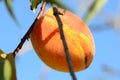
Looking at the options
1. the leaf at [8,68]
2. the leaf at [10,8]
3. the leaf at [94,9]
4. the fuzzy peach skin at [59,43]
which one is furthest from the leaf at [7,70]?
the leaf at [94,9]

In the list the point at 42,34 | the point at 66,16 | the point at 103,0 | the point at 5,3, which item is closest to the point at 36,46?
the point at 42,34

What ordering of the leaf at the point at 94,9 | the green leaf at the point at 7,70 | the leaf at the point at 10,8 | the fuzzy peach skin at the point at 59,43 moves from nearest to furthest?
the leaf at the point at 94,9, the leaf at the point at 10,8, the green leaf at the point at 7,70, the fuzzy peach skin at the point at 59,43

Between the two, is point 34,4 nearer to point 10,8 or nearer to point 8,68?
point 8,68

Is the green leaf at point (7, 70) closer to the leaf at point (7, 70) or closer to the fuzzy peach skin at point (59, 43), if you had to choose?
the leaf at point (7, 70)

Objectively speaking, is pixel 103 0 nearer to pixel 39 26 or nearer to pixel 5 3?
pixel 5 3

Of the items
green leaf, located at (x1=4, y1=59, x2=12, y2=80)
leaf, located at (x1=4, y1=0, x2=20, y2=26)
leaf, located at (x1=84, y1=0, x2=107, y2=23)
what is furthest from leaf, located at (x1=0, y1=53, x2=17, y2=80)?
leaf, located at (x1=84, y1=0, x2=107, y2=23)

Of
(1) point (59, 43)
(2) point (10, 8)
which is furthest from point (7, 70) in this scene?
(2) point (10, 8)

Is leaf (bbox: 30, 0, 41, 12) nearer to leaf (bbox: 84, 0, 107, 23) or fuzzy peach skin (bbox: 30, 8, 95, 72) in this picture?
fuzzy peach skin (bbox: 30, 8, 95, 72)
